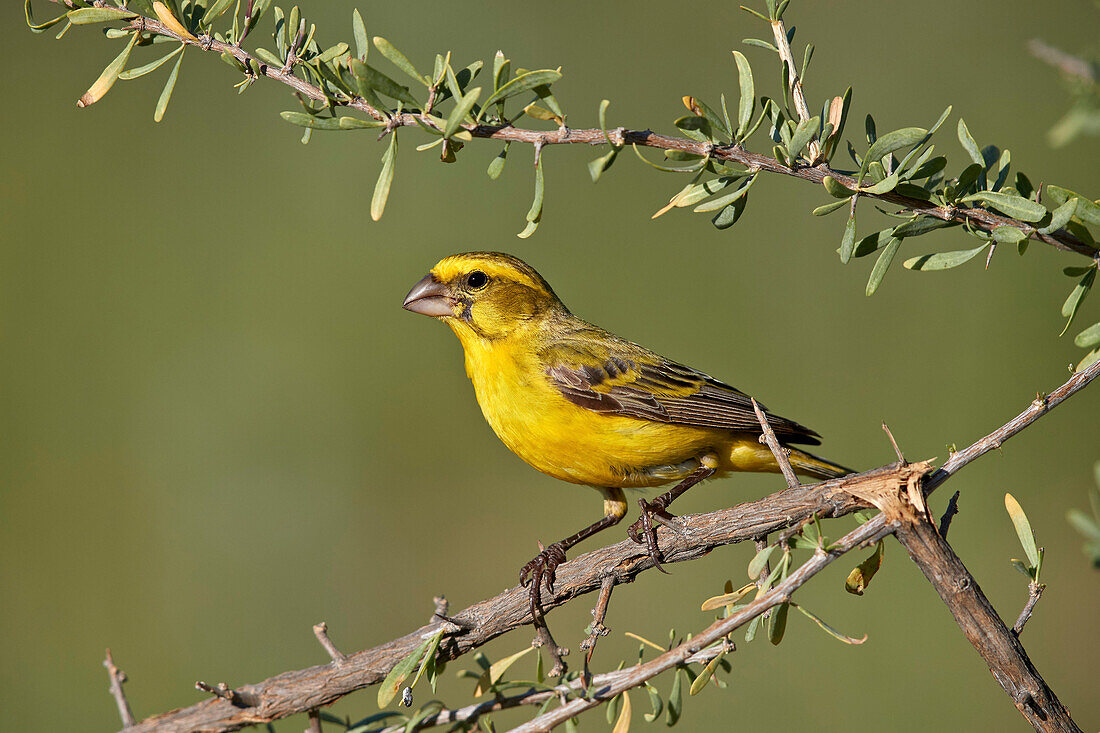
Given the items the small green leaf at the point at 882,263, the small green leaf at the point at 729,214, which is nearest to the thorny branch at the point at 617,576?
the small green leaf at the point at 882,263

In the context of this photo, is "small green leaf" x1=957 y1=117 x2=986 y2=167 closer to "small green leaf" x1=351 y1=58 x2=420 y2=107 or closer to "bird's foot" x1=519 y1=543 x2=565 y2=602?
"small green leaf" x1=351 y1=58 x2=420 y2=107

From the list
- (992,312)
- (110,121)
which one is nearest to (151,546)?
(110,121)

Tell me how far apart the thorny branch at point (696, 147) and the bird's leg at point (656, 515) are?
47.5 inches

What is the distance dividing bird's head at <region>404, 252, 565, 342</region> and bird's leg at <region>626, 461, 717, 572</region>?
3.87 ft

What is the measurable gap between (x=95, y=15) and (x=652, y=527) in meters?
2.28

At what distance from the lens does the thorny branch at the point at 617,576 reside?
2.22 meters

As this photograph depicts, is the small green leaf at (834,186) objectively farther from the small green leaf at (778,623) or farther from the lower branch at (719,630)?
the small green leaf at (778,623)

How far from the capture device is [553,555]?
156 inches

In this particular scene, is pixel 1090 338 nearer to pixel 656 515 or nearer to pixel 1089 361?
pixel 1089 361

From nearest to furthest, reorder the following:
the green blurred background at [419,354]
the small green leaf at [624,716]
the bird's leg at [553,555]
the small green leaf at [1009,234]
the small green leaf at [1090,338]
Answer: the small green leaf at [1090,338] < the small green leaf at [1009,234] < the small green leaf at [624,716] < the bird's leg at [553,555] < the green blurred background at [419,354]

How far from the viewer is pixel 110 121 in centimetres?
848

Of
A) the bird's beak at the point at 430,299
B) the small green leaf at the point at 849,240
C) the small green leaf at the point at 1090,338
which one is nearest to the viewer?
the small green leaf at the point at 1090,338

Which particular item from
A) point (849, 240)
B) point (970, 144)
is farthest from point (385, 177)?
point (970, 144)

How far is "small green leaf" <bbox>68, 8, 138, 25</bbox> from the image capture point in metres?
2.34
